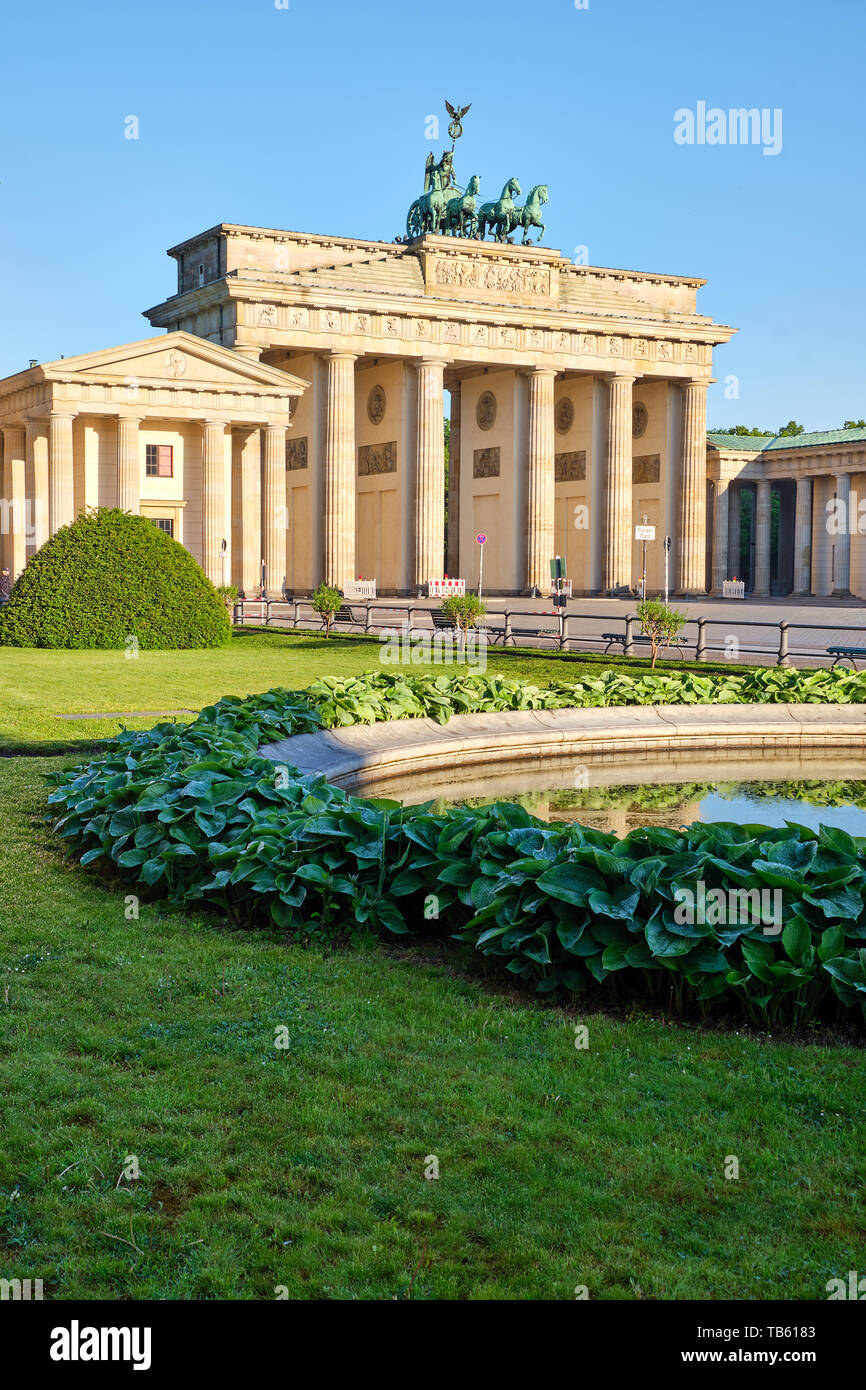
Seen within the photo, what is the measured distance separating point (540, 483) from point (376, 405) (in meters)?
9.65

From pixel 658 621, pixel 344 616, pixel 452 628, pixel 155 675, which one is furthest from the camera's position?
pixel 344 616

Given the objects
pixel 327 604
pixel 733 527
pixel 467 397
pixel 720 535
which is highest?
pixel 467 397

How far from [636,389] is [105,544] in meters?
52.1

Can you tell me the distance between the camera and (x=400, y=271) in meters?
65.1

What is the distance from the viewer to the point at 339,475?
63.3 m

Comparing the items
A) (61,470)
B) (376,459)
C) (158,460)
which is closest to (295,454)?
(376,459)

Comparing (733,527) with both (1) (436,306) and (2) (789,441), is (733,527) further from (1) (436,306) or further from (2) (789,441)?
(1) (436,306)

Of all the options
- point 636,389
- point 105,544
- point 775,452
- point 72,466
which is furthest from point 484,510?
point 105,544

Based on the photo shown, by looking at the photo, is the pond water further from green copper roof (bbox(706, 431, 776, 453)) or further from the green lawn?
green copper roof (bbox(706, 431, 776, 453))

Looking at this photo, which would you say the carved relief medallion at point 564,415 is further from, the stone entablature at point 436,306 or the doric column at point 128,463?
the doric column at point 128,463

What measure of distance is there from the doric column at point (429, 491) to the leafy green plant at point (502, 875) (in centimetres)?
5613

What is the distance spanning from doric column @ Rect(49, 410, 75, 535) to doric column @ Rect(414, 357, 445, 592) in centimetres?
2051

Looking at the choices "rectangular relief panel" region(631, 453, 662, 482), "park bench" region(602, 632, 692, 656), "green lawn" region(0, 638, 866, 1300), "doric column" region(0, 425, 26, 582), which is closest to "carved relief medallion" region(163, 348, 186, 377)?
"doric column" region(0, 425, 26, 582)

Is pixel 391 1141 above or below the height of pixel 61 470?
below
